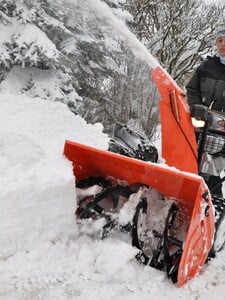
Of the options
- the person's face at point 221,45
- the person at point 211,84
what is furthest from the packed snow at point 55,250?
the person's face at point 221,45

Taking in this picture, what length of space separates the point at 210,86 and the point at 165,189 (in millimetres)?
1444

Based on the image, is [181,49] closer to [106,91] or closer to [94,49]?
[106,91]

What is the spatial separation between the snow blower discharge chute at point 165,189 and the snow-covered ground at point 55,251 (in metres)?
0.13

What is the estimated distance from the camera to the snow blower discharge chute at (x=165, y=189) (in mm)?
3422

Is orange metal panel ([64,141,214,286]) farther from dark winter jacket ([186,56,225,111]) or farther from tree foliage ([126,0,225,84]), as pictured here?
tree foliage ([126,0,225,84])

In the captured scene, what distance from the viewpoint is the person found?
15.0 ft

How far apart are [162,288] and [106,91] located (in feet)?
22.3

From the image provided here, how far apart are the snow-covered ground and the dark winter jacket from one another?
4.81 feet

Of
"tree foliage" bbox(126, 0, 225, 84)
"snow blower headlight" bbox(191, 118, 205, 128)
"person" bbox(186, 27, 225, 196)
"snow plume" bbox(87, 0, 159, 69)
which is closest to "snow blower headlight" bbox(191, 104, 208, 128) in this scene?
"snow blower headlight" bbox(191, 118, 205, 128)

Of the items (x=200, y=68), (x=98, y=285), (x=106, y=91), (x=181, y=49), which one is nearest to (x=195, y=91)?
(x=200, y=68)

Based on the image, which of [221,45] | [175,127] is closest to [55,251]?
[175,127]

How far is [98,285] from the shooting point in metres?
3.25

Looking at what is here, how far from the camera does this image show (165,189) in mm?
3660

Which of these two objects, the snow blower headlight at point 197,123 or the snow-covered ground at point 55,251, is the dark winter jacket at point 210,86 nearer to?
the snow blower headlight at point 197,123
